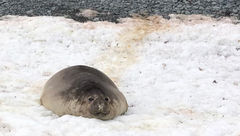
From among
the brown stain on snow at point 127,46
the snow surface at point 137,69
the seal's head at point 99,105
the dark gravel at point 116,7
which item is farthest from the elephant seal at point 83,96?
the dark gravel at point 116,7

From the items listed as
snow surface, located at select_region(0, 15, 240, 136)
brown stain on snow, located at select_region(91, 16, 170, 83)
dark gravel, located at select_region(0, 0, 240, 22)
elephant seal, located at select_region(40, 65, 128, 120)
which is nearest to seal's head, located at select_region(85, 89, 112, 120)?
elephant seal, located at select_region(40, 65, 128, 120)

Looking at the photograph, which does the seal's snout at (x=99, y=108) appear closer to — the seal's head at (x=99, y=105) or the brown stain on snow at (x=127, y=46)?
the seal's head at (x=99, y=105)

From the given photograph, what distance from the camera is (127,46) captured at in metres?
11.0

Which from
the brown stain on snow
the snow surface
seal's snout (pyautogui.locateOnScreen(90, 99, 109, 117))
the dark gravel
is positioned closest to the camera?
the snow surface

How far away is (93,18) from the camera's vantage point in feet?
42.2

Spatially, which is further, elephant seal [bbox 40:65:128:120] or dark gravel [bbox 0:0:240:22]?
dark gravel [bbox 0:0:240:22]

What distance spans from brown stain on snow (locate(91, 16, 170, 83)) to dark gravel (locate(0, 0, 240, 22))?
0.67 m

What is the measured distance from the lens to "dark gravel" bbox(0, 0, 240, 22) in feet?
42.9

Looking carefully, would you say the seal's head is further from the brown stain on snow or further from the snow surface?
the brown stain on snow

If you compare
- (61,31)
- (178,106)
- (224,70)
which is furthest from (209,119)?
(61,31)

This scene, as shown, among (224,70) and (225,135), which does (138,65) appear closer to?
(224,70)

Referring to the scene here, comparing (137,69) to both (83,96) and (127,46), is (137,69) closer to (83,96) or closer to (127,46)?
(127,46)

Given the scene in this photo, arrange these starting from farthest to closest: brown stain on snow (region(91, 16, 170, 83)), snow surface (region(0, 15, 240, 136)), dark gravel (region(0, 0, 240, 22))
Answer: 1. dark gravel (region(0, 0, 240, 22))
2. brown stain on snow (region(91, 16, 170, 83))
3. snow surface (region(0, 15, 240, 136))

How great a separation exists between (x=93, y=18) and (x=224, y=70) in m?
5.04
